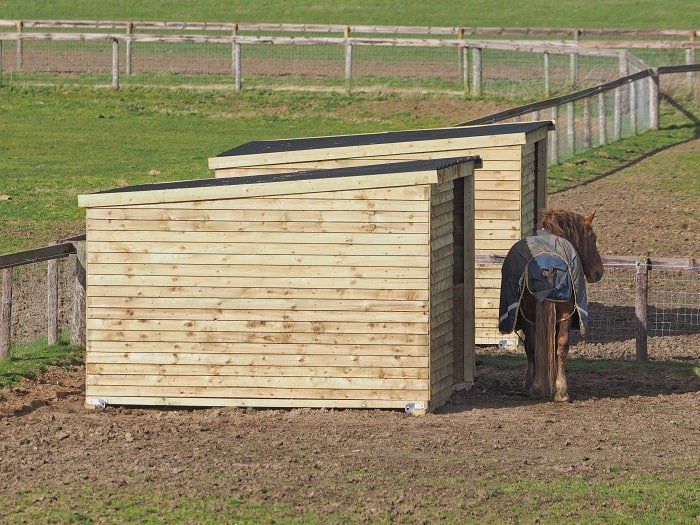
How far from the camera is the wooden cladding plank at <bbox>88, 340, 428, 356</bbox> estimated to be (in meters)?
12.2

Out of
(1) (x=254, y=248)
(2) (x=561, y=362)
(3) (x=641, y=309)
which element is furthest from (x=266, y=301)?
(3) (x=641, y=309)

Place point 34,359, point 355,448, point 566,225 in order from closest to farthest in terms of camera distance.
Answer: point 355,448 → point 566,225 → point 34,359

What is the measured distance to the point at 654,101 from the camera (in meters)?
29.8

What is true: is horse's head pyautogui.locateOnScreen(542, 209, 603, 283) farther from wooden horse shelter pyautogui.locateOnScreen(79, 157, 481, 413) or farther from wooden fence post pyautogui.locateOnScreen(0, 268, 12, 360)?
wooden fence post pyautogui.locateOnScreen(0, 268, 12, 360)

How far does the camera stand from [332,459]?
10492 millimetres

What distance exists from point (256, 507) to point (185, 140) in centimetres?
2031

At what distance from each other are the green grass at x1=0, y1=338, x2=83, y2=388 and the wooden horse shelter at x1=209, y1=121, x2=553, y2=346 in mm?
2524

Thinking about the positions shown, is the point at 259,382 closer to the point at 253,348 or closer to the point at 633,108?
the point at 253,348

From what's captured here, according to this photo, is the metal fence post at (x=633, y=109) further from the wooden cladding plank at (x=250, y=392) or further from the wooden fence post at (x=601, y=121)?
the wooden cladding plank at (x=250, y=392)

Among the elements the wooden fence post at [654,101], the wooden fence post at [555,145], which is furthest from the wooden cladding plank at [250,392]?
the wooden fence post at [654,101]

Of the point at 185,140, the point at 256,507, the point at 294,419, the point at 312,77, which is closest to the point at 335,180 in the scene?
the point at 294,419

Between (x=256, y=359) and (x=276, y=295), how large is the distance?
586mm

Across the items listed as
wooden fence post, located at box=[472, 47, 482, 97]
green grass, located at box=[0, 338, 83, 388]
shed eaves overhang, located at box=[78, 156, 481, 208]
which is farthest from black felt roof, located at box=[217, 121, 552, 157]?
wooden fence post, located at box=[472, 47, 482, 97]

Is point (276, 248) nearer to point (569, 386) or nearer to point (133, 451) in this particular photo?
point (133, 451)
